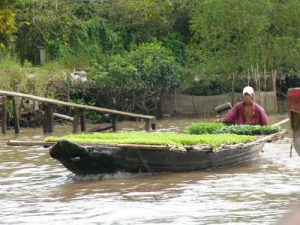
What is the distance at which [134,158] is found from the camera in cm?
970

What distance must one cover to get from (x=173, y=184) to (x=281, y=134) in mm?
2963

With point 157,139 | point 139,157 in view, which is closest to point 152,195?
point 139,157

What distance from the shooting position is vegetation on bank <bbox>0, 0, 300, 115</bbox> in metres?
24.0

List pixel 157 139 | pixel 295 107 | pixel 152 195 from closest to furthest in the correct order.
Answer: pixel 295 107
pixel 152 195
pixel 157 139

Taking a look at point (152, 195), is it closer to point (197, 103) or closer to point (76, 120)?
point (76, 120)

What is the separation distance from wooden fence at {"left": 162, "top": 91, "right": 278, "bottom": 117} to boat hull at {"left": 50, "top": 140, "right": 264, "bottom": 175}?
544 inches

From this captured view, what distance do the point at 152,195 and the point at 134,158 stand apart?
40.8 inches

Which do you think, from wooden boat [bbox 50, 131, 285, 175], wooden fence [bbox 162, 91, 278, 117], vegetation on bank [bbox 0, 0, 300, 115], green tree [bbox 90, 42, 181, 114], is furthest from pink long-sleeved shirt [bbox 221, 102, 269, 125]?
wooden fence [bbox 162, 91, 278, 117]

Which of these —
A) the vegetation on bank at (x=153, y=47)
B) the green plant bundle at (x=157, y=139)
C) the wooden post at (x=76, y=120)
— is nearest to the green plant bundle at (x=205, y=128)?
the green plant bundle at (x=157, y=139)

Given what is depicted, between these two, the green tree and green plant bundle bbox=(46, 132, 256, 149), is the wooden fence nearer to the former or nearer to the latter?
the green tree

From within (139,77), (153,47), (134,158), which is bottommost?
(134,158)

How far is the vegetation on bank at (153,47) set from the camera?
24.0 m

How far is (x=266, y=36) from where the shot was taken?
2567cm

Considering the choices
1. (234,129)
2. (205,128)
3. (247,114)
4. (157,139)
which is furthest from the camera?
(247,114)
